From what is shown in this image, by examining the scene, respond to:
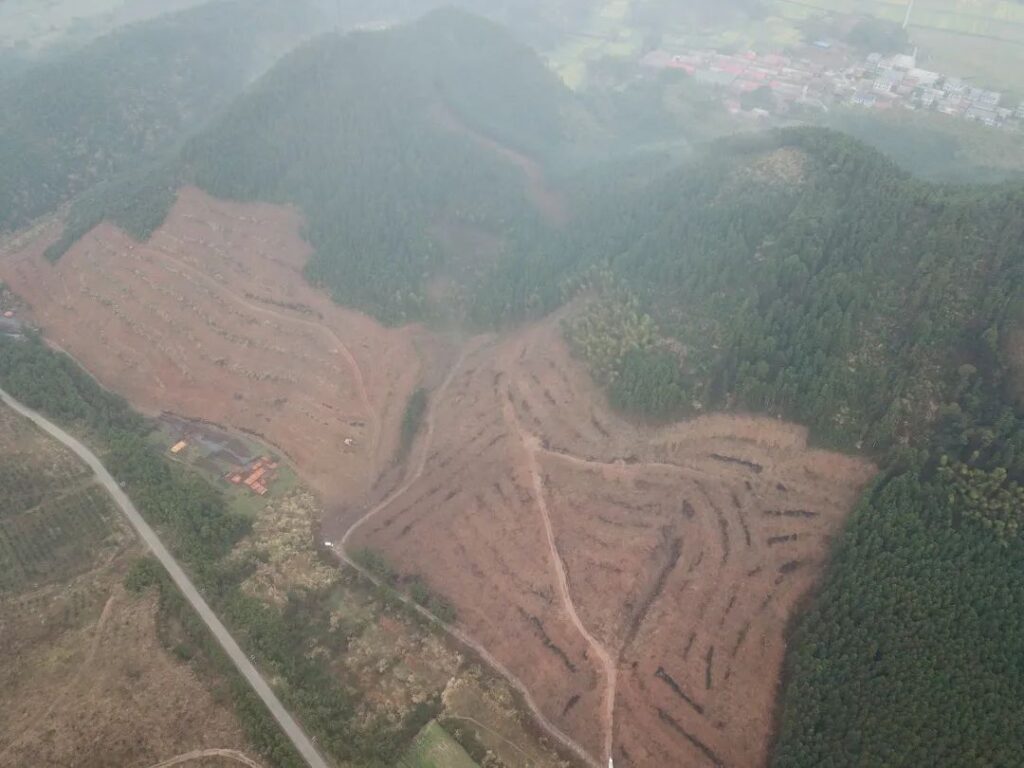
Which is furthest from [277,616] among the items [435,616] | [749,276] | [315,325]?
[749,276]

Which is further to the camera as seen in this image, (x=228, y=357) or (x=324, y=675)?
(x=228, y=357)

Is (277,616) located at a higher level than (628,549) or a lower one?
lower

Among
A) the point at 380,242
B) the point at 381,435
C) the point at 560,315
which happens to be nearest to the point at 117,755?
the point at 381,435

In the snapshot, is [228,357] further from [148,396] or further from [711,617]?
[711,617]

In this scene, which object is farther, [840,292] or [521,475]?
[521,475]

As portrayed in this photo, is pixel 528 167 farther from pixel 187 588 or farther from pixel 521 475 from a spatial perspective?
pixel 187 588

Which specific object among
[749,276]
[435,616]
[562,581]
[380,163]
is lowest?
[435,616]

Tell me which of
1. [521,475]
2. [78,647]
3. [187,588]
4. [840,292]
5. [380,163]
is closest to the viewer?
[78,647]

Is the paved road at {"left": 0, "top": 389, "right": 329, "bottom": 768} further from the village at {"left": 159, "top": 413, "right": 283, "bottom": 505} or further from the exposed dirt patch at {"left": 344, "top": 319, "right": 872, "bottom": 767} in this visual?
the exposed dirt patch at {"left": 344, "top": 319, "right": 872, "bottom": 767}
